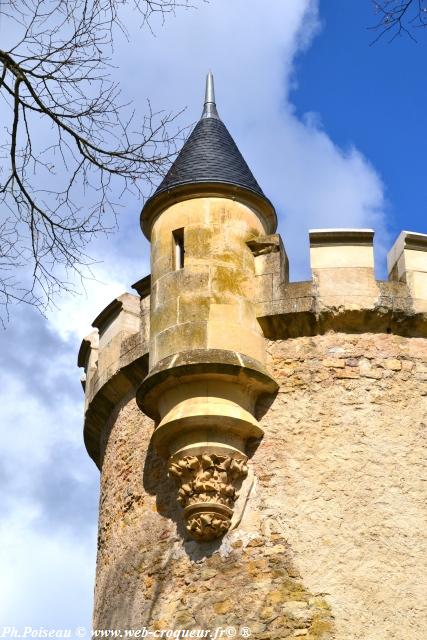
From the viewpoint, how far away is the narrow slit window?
416 inches

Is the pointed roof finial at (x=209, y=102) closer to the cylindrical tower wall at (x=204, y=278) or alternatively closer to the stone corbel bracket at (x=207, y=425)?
the cylindrical tower wall at (x=204, y=278)

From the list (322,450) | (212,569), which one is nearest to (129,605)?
(212,569)

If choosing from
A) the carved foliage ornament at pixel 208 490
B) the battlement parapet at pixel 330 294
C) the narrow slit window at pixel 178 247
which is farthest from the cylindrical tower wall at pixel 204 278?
the carved foliage ornament at pixel 208 490

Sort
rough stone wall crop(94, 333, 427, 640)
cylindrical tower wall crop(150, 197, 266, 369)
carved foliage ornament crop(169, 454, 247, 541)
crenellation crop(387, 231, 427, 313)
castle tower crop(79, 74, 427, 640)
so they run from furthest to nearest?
crenellation crop(387, 231, 427, 313)
cylindrical tower wall crop(150, 197, 266, 369)
carved foliage ornament crop(169, 454, 247, 541)
castle tower crop(79, 74, 427, 640)
rough stone wall crop(94, 333, 427, 640)

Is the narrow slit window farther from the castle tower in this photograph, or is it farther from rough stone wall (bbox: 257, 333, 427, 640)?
rough stone wall (bbox: 257, 333, 427, 640)

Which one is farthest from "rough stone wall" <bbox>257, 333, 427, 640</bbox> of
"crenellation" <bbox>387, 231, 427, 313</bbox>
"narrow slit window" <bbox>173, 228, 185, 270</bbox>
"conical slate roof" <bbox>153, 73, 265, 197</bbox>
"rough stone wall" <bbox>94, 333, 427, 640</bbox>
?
"conical slate roof" <bbox>153, 73, 265, 197</bbox>

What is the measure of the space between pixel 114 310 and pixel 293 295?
1.95 metres

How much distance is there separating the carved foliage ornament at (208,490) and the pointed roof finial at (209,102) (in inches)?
156

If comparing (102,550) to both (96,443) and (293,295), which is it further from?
(293,295)

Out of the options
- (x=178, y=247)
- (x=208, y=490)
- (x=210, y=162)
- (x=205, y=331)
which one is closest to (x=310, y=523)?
(x=208, y=490)

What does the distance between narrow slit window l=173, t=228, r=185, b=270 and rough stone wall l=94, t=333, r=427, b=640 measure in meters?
1.08

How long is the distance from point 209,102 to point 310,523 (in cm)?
473

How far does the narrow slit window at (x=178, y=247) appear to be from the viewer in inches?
416

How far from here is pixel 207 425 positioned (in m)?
9.68
